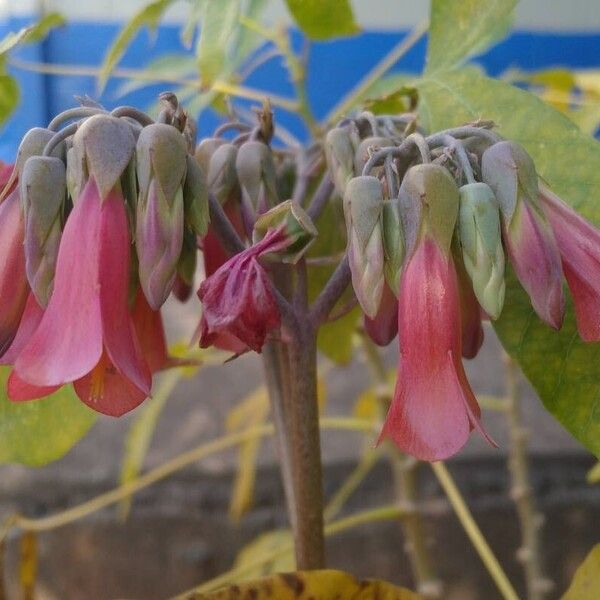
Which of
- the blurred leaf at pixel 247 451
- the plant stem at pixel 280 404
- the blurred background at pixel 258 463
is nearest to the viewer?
the plant stem at pixel 280 404

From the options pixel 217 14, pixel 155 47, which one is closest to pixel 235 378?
pixel 155 47

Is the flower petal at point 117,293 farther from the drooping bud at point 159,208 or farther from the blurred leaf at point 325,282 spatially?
the blurred leaf at point 325,282

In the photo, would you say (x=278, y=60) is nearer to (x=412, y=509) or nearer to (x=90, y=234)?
(x=412, y=509)

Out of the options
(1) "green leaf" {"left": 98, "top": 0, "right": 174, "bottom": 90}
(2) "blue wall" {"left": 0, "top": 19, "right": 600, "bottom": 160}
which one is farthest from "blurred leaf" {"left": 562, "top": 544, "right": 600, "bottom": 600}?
(2) "blue wall" {"left": 0, "top": 19, "right": 600, "bottom": 160}

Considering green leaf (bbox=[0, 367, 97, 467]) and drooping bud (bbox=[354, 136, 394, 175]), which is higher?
drooping bud (bbox=[354, 136, 394, 175])

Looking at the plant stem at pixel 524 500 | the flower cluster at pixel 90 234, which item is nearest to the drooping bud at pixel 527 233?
the flower cluster at pixel 90 234

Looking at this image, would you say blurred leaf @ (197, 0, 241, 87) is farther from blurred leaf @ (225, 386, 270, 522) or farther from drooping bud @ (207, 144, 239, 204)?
blurred leaf @ (225, 386, 270, 522)
